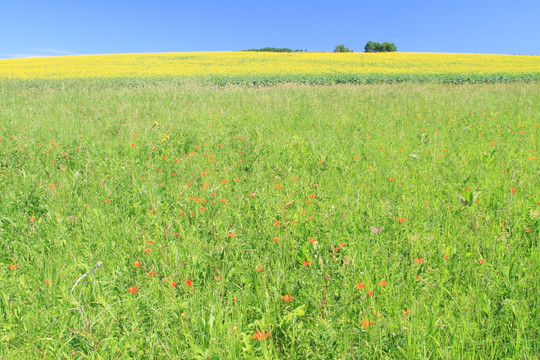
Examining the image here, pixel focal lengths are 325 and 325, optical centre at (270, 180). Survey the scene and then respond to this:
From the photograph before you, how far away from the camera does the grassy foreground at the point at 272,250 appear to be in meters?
1.56

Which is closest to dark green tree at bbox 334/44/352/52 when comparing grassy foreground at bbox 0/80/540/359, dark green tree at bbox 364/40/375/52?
dark green tree at bbox 364/40/375/52

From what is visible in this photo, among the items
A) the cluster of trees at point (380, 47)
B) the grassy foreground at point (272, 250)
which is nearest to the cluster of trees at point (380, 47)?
the cluster of trees at point (380, 47)

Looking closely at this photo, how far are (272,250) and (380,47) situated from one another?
7532cm

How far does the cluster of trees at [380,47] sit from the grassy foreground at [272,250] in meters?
70.4

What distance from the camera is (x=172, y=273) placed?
202cm

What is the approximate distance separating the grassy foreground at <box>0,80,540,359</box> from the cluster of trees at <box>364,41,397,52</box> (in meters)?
70.4

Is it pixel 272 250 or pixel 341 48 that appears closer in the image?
pixel 272 250

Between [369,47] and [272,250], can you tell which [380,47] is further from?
[272,250]

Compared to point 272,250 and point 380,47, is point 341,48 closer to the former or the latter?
point 380,47

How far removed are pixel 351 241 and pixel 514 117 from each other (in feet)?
21.5

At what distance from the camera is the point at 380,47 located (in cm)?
6812

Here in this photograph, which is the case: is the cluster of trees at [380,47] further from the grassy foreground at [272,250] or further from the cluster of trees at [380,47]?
the grassy foreground at [272,250]

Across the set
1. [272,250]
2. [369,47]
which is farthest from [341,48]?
[272,250]

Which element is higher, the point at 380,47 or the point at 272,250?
the point at 380,47
